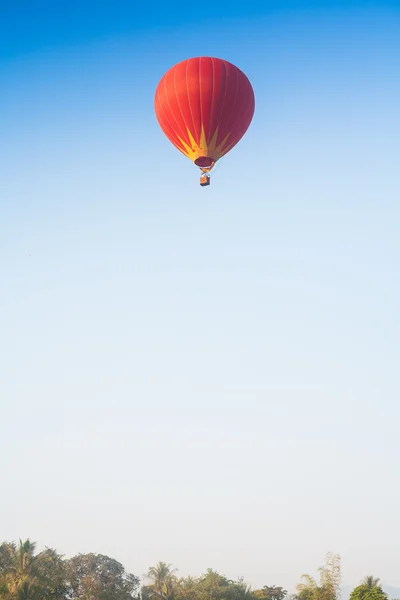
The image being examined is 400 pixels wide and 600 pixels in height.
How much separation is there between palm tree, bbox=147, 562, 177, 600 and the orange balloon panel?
41.7 metres

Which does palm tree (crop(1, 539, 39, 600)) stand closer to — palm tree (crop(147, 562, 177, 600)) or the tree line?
the tree line

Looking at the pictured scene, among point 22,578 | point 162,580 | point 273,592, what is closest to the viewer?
point 22,578

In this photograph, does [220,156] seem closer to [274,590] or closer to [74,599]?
[74,599]

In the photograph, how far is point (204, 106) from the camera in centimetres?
3572

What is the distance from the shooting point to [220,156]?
37.7 meters

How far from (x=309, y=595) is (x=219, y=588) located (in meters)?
11.4

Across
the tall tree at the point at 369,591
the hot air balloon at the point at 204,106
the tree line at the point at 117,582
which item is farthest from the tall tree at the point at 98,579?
the hot air balloon at the point at 204,106

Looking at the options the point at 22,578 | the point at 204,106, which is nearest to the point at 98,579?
the point at 22,578

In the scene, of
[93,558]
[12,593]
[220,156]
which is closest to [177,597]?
[93,558]

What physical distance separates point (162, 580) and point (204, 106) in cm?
4654

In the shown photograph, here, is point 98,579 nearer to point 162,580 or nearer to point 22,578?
point 162,580

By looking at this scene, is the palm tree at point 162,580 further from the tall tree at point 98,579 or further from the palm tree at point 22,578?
the palm tree at point 22,578

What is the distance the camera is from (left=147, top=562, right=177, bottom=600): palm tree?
195 ft

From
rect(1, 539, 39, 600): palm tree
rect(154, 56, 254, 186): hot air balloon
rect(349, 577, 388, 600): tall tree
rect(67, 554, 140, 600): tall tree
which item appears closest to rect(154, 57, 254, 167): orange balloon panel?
rect(154, 56, 254, 186): hot air balloon
